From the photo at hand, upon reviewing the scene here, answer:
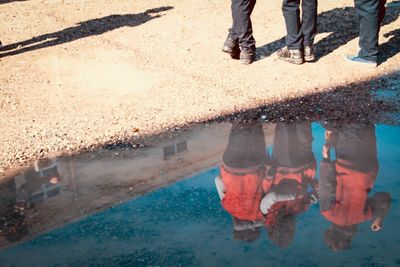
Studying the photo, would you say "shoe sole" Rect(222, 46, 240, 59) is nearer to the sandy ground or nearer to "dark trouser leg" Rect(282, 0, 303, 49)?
the sandy ground

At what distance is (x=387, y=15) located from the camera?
930cm

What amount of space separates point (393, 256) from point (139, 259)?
1.61 m

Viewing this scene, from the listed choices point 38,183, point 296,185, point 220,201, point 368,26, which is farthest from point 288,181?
point 368,26

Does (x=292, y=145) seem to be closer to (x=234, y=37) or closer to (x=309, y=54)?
(x=309, y=54)

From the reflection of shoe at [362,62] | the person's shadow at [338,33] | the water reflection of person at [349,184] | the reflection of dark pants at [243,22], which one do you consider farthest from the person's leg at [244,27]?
the water reflection of person at [349,184]

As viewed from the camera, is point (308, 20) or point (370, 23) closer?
point (370, 23)

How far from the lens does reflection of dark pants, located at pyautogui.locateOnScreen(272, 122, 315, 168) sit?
496 centimetres

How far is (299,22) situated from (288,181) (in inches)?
118

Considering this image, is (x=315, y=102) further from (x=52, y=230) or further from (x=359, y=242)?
(x=52, y=230)

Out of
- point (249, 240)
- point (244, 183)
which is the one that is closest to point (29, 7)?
point (244, 183)

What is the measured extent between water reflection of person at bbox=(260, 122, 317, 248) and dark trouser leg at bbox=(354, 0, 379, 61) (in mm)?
1895

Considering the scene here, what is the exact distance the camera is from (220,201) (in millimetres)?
4445

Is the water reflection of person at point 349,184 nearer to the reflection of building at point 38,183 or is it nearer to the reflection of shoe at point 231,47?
the reflection of building at point 38,183

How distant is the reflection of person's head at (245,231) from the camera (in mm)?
3980
